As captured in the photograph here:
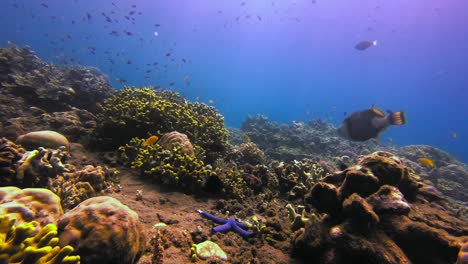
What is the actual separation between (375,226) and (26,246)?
4.19 meters

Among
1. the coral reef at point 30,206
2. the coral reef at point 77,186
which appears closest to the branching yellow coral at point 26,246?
the coral reef at point 30,206

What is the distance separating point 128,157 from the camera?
7402 mm

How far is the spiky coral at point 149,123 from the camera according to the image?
827cm

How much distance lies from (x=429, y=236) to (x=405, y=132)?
16253 centimetres

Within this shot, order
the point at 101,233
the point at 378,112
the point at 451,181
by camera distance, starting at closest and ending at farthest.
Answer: the point at 101,233 < the point at 378,112 < the point at 451,181

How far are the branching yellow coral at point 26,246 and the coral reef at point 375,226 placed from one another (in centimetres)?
325

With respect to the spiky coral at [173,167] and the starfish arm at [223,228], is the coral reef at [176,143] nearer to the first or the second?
the spiky coral at [173,167]

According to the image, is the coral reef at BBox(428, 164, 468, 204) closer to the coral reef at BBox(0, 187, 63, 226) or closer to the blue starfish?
the blue starfish

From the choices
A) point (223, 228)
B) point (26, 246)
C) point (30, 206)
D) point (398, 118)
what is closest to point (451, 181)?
point (398, 118)

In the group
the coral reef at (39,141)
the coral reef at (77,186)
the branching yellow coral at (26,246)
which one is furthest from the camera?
the coral reef at (39,141)

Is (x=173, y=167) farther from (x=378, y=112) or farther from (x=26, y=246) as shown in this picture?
(x=378, y=112)

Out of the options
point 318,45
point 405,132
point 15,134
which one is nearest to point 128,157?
point 15,134

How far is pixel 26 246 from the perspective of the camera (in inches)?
96.1

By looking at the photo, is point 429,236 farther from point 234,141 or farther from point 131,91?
point 234,141
